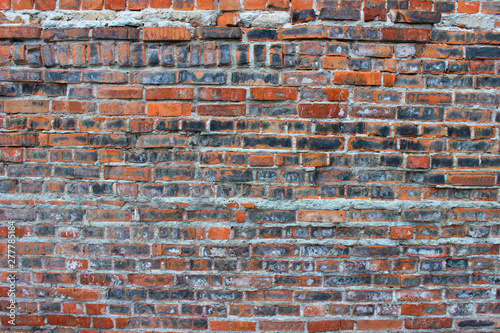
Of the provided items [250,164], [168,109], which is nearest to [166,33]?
[168,109]

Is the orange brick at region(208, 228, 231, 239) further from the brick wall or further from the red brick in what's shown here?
the red brick

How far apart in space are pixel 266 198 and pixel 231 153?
1.11 feet

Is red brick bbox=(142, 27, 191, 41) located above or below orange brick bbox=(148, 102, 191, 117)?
above

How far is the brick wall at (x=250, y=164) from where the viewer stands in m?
1.49

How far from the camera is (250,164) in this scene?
1517 mm

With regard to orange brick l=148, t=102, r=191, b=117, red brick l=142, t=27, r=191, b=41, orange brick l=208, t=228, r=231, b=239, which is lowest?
orange brick l=208, t=228, r=231, b=239

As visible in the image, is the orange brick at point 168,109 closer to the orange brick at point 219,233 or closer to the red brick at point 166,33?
the red brick at point 166,33

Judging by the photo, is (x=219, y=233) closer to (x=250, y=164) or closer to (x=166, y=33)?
(x=250, y=164)

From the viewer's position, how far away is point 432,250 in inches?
62.0

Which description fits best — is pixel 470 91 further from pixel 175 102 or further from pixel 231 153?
pixel 175 102

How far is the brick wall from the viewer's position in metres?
1.49

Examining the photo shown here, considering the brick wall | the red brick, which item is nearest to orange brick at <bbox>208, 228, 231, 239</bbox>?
the brick wall

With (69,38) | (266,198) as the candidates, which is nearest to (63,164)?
(69,38)

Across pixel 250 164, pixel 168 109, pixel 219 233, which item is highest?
pixel 168 109
